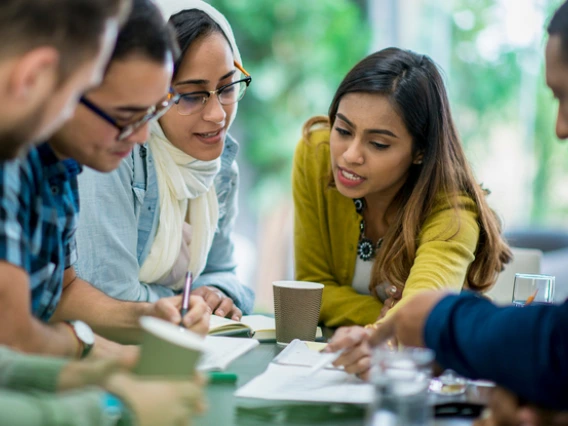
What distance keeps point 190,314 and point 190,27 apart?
91 centimetres

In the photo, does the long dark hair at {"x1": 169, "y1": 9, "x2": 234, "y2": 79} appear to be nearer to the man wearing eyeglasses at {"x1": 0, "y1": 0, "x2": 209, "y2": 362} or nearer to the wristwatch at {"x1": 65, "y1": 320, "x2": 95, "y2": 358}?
the man wearing eyeglasses at {"x1": 0, "y1": 0, "x2": 209, "y2": 362}

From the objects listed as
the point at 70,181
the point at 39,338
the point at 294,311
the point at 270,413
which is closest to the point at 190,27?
the point at 70,181

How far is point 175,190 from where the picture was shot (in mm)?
2154

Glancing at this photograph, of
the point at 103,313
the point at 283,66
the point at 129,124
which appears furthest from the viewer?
the point at 283,66

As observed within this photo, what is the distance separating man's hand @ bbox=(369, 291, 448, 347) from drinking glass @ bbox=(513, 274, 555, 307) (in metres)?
0.54

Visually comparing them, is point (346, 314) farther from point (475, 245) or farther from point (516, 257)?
point (516, 257)

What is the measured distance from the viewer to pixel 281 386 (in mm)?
1328

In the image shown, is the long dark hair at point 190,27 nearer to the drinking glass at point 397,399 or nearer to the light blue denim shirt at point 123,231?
the light blue denim shirt at point 123,231

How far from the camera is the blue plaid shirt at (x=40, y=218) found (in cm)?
115

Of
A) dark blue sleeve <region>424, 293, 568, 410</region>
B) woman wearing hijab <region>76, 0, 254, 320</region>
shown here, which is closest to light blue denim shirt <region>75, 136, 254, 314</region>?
woman wearing hijab <region>76, 0, 254, 320</region>

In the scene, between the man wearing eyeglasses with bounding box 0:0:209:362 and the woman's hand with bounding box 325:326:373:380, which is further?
the woman's hand with bounding box 325:326:373:380

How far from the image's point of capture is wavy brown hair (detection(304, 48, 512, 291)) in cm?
206

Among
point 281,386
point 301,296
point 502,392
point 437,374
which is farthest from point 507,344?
point 301,296

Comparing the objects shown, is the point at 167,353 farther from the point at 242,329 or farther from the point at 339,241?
the point at 339,241
